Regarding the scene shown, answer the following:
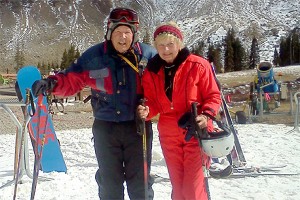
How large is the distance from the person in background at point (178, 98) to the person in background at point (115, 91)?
162mm

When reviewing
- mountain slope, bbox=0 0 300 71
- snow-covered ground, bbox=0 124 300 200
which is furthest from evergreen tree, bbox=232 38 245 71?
snow-covered ground, bbox=0 124 300 200

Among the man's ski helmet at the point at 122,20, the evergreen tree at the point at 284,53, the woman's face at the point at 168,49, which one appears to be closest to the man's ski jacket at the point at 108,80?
the man's ski helmet at the point at 122,20

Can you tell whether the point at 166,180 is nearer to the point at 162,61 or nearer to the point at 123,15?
the point at 162,61

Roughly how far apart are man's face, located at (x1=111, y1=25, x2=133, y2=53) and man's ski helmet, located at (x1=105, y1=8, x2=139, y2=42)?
0.03 meters

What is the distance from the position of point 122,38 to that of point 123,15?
19 centimetres

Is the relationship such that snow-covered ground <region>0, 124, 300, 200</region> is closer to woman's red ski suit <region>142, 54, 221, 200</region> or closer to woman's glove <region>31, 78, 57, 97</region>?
woman's red ski suit <region>142, 54, 221, 200</region>

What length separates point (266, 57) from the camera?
93062mm

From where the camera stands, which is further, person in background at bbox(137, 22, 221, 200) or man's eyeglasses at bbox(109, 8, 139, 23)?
man's eyeglasses at bbox(109, 8, 139, 23)

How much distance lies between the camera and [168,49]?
298 cm

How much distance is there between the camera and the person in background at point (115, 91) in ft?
10.2

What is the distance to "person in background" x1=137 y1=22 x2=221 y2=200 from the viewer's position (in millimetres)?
2953

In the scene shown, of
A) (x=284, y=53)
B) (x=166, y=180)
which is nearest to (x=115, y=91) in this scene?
(x=166, y=180)

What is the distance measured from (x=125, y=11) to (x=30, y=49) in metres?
127

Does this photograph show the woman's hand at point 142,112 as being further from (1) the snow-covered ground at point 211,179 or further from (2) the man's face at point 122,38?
(1) the snow-covered ground at point 211,179
